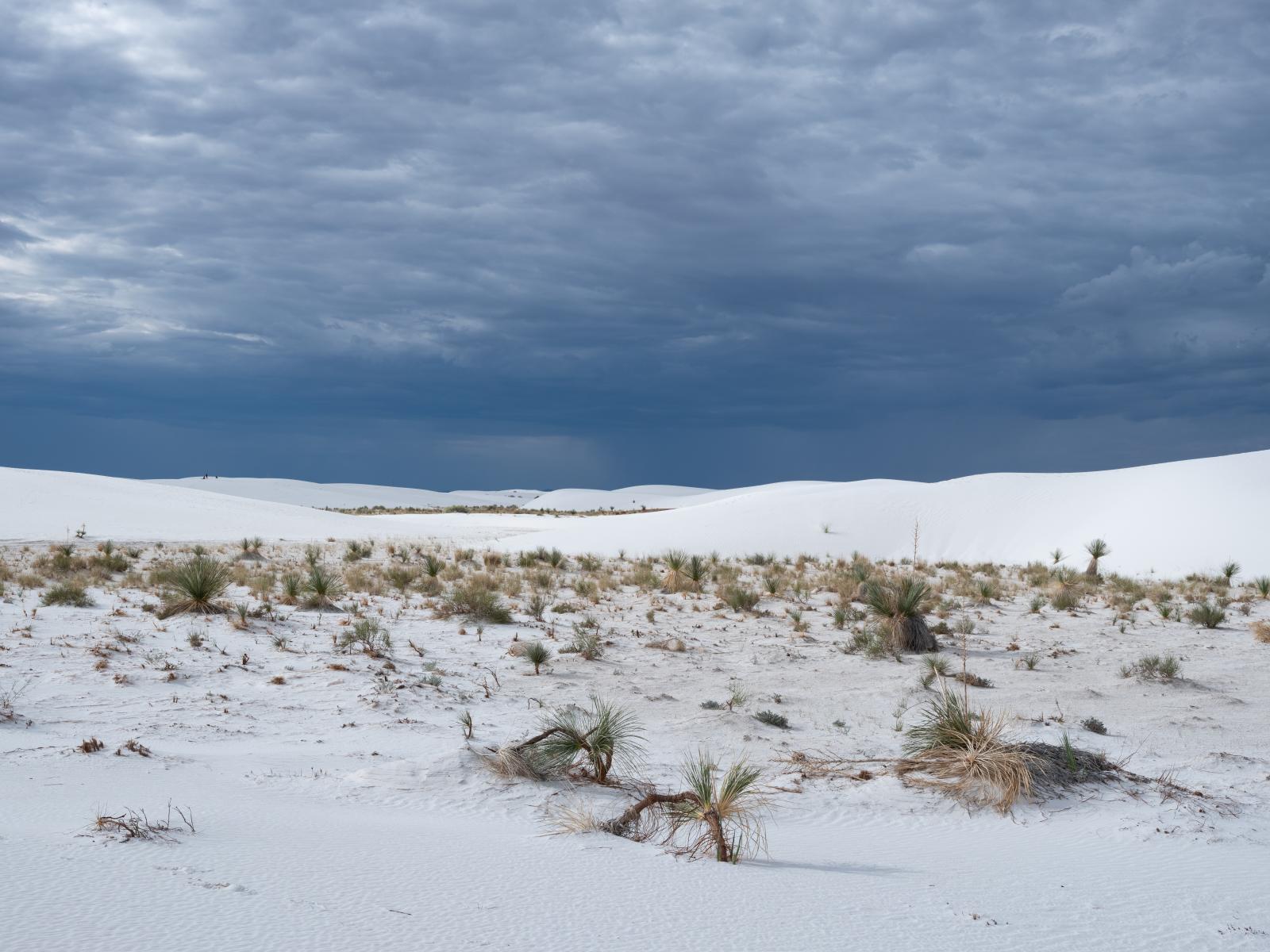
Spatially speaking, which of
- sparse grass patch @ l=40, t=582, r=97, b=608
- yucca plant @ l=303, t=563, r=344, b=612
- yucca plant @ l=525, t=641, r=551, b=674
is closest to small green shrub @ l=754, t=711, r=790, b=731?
yucca plant @ l=525, t=641, r=551, b=674

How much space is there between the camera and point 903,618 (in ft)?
39.5

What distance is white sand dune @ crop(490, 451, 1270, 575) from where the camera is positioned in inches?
1117

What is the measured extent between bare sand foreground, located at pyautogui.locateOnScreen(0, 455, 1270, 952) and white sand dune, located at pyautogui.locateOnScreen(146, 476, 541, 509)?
80242mm

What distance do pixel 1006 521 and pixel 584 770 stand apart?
31298mm

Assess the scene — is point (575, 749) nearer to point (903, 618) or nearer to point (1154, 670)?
point (903, 618)

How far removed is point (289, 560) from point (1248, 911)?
20.9m

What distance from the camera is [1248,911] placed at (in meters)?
3.71

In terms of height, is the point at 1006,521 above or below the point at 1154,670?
above

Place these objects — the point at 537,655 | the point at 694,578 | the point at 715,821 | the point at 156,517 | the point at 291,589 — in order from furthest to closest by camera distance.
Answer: the point at 156,517
the point at 694,578
the point at 291,589
the point at 537,655
the point at 715,821

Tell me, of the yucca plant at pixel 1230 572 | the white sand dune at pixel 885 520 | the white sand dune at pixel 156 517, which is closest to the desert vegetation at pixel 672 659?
the yucca plant at pixel 1230 572

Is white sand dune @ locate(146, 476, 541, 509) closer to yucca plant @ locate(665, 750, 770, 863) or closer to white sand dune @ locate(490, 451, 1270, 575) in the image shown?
white sand dune @ locate(490, 451, 1270, 575)

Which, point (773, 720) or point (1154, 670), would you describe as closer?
point (773, 720)

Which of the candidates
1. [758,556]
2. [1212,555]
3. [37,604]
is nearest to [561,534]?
[758,556]

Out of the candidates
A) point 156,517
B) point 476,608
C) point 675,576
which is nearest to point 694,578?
point 675,576
